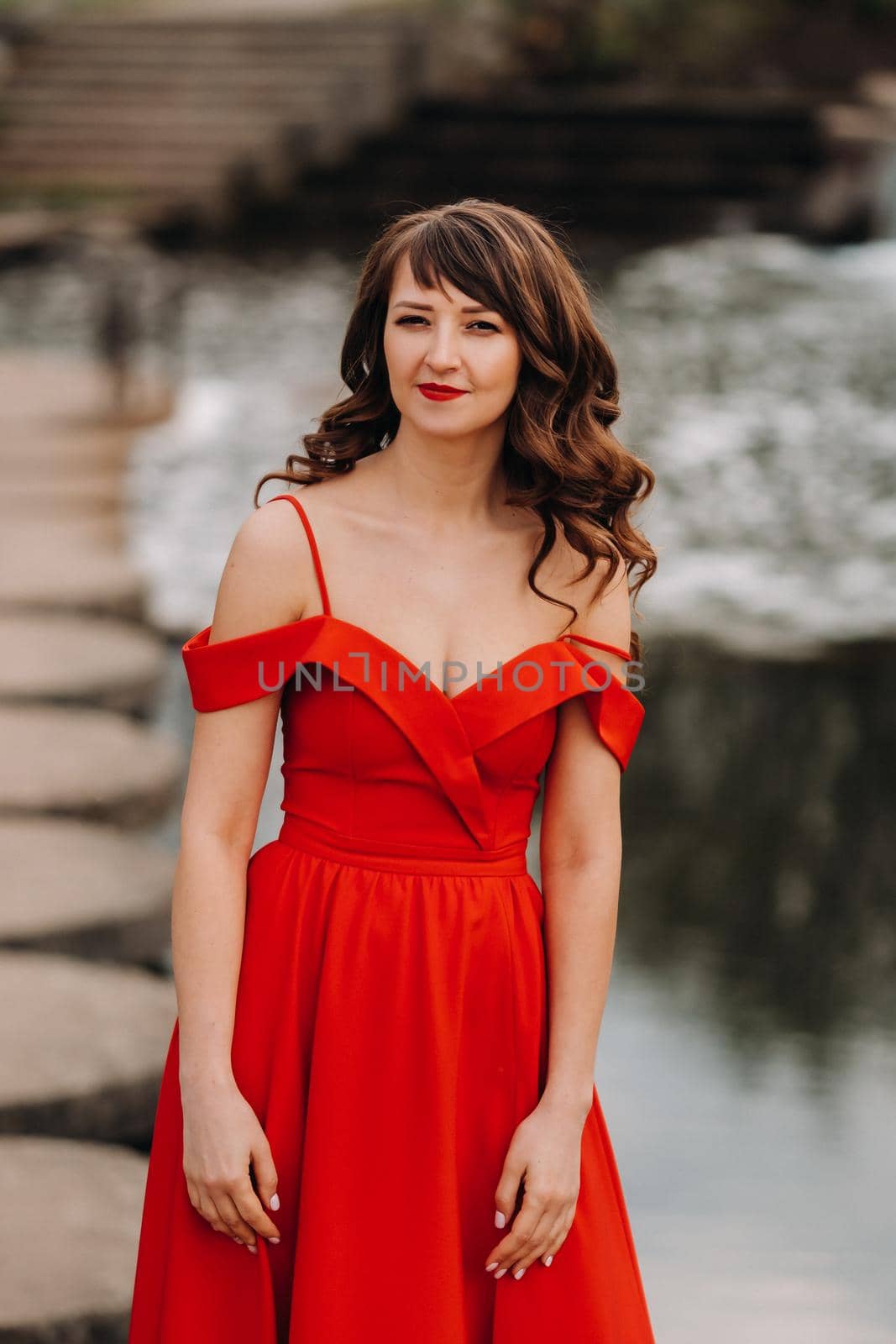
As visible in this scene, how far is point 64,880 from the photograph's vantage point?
391 cm

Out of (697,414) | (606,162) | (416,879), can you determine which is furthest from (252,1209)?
(606,162)

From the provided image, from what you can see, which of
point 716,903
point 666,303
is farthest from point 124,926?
point 666,303

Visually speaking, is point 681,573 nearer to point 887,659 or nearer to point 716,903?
point 887,659

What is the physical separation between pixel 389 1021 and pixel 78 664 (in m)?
3.76

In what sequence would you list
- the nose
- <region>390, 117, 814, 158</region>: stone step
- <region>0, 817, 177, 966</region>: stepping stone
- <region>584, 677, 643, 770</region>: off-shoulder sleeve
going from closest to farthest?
the nose → <region>584, 677, 643, 770</region>: off-shoulder sleeve → <region>0, 817, 177, 966</region>: stepping stone → <region>390, 117, 814, 158</region>: stone step

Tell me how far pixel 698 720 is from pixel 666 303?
6.48 metres

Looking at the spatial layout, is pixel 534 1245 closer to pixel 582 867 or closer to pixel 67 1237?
pixel 582 867

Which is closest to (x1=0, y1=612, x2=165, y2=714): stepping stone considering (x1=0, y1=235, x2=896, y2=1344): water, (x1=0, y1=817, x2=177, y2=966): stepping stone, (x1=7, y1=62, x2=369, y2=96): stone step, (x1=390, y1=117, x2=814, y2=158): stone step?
(x1=0, y1=235, x2=896, y2=1344): water

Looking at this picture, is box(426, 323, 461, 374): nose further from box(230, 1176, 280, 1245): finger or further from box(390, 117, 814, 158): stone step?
box(390, 117, 814, 158): stone step

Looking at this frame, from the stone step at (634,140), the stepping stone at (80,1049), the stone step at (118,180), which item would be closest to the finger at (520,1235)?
the stepping stone at (80,1049)

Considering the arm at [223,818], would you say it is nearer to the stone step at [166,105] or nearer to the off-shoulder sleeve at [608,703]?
the off-shoulder sleeve at [608,703]

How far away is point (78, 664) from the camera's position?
17.7ft

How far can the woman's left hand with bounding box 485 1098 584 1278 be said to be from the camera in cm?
179

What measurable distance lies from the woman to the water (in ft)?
1.87
